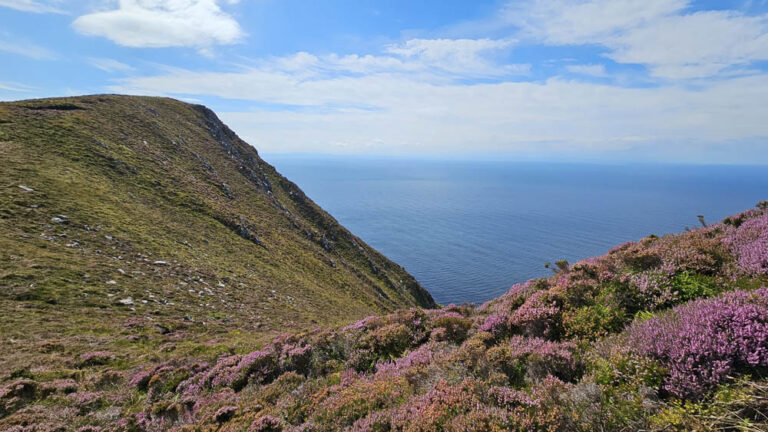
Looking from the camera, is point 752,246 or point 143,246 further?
point 143,246

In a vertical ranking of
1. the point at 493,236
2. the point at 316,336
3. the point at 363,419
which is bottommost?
the point at 493,236

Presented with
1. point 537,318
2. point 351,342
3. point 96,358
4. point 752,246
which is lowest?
point 96,358

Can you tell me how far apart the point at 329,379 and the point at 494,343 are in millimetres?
4947

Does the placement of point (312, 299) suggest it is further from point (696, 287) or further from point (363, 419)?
point (696, 287)

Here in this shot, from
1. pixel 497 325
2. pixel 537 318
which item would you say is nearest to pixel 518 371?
pixel 537 318

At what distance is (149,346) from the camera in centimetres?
1700

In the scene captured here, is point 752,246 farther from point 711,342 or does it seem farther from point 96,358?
point 96,358

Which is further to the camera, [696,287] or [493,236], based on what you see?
[493,236]

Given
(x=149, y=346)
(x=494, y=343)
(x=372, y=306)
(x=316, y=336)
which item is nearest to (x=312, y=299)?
(x=372, y=306)

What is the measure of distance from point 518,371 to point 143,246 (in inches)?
1326

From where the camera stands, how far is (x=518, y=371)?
6.98 meters

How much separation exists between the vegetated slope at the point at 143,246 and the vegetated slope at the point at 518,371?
253 inches

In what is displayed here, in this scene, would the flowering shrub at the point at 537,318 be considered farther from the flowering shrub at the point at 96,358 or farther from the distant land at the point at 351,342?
the flowering shrub at the point at 96,358

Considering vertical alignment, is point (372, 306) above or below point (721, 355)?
below
